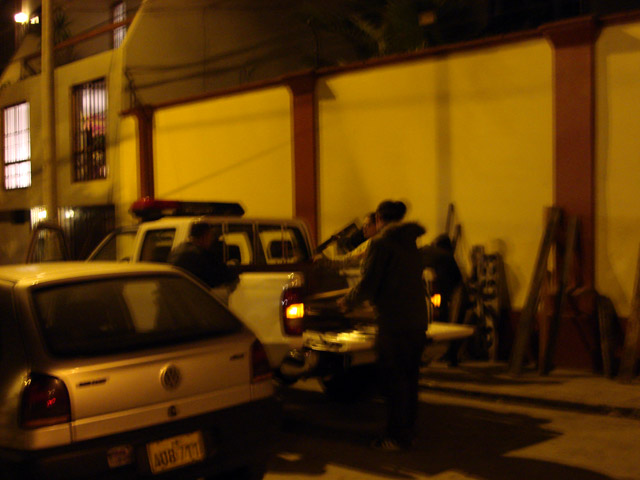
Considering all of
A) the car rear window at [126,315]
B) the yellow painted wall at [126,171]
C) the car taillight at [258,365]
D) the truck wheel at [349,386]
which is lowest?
the truck wheel at [349,386]

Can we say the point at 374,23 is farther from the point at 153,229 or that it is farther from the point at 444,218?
the point at 153,229

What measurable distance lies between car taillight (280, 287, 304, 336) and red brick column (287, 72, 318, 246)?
17.8 feet

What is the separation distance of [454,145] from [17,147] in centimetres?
1246

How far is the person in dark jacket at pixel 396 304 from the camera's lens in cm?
558

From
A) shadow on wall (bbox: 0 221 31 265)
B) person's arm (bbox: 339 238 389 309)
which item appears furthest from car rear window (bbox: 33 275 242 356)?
shadow on wall (bbox: 0 221 31 265)

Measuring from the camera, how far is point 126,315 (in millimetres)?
4949

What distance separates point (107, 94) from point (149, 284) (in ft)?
38.7

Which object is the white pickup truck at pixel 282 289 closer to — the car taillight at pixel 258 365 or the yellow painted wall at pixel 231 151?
the car taillight at pixel 258 365

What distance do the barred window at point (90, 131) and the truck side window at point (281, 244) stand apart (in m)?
8.74

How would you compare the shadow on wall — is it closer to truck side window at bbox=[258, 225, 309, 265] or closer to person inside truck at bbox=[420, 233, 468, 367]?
truck side window at bbox=[258, 225, 309, 265]

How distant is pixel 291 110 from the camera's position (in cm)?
1198

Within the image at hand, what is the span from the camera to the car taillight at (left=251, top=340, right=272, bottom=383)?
4578 mm

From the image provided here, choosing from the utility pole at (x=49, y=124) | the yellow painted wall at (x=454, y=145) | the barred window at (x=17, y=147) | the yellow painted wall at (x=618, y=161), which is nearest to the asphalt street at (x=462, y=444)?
the yellow painted wall at (x=618, y=161)

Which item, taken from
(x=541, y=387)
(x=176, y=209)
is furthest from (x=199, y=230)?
(x=541, y=387)
